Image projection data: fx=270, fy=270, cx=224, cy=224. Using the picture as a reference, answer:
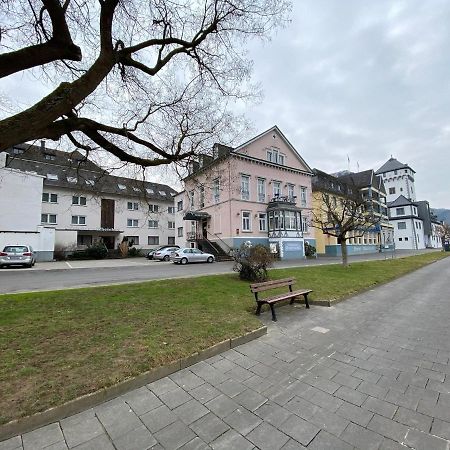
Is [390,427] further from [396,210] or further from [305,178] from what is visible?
[396,210]

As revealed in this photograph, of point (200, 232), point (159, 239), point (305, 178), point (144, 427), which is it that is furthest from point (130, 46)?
point (159, 239)

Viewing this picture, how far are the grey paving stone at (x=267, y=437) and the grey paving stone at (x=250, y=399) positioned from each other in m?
0.35

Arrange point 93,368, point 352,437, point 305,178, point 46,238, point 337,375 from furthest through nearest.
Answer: point 305,178, point 46,238, point 337,375, point 93,368, point 352,437

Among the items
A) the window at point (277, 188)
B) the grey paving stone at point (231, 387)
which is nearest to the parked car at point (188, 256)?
the window at point (277, 188)

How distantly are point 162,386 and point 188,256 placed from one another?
19655 millimetres

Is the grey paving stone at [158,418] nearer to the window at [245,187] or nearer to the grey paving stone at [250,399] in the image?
the grey paving stone at [250,399]

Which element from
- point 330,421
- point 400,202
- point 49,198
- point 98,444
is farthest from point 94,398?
point 400,202

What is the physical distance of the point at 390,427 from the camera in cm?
273

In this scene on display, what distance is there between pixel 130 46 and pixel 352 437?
8.86m

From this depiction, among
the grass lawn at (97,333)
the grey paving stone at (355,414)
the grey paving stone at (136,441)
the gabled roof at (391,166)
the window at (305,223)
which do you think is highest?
the gabled roof at (391,166)

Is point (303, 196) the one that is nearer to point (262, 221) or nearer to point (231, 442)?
point (262, 221)

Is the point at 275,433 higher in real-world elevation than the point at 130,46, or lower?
lower

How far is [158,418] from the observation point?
9.42 feet

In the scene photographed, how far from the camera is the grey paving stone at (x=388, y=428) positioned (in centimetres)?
260
